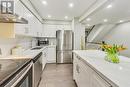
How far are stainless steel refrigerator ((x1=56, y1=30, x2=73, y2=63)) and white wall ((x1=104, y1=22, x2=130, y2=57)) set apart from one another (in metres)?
3.37

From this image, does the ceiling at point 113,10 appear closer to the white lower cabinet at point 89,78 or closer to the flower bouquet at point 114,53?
the flower bouquet at point 114,53

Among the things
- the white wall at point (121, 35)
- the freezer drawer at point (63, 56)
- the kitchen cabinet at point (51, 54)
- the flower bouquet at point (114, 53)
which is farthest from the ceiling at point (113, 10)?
the kitchen cabinet at point (51, 54)

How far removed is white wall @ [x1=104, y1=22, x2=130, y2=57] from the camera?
23.6ft

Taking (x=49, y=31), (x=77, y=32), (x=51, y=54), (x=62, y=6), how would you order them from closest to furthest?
(x=62, y=6), (x=77, y=32), (x=51, y=54), (x=49, y=31)

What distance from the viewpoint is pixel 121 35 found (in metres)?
7.67

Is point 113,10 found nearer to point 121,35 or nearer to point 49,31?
point 49,31

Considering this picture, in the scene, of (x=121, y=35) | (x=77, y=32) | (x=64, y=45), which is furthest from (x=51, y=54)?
(x=121, y=35)

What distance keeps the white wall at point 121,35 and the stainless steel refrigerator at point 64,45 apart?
337 cm

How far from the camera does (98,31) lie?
8.62m

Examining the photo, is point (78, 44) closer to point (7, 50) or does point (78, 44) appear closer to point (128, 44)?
point (128, 44)

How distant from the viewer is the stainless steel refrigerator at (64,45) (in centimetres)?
656

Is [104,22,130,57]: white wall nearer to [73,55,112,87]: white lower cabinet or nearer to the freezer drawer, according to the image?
the freezer drawer

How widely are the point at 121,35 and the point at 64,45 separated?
3.82m

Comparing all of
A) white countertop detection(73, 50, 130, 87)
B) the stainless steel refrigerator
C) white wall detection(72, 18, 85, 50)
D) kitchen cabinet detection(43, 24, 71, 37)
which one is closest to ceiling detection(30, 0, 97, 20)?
white wall detection(72, 18, 85, 50)
